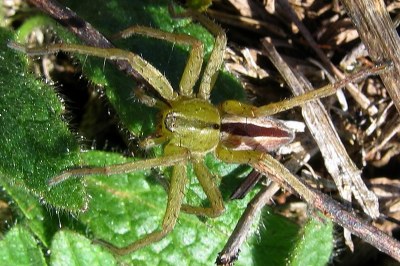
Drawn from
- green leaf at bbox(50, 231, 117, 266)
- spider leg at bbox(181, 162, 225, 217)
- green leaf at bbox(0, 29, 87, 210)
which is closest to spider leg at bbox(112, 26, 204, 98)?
spider leg at bbox(181, 162, 225, 217)

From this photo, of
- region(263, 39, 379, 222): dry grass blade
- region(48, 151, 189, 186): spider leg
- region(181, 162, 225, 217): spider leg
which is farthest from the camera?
region(263, 39, 379, 222): dry grass blade

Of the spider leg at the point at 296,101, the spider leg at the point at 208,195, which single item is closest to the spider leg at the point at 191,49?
the spider leg at the point at 296,101

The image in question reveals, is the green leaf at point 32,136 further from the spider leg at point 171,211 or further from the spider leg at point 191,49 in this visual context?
the spider leg at point 191,49

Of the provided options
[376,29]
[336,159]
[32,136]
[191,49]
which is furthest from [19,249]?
[376,29]

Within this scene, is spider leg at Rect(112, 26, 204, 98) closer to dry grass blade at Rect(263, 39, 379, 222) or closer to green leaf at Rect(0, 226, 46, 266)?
dry grass blade at Rect(263, 39, 379, 222)

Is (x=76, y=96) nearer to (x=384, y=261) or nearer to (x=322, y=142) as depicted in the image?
(x=322, y=142)
